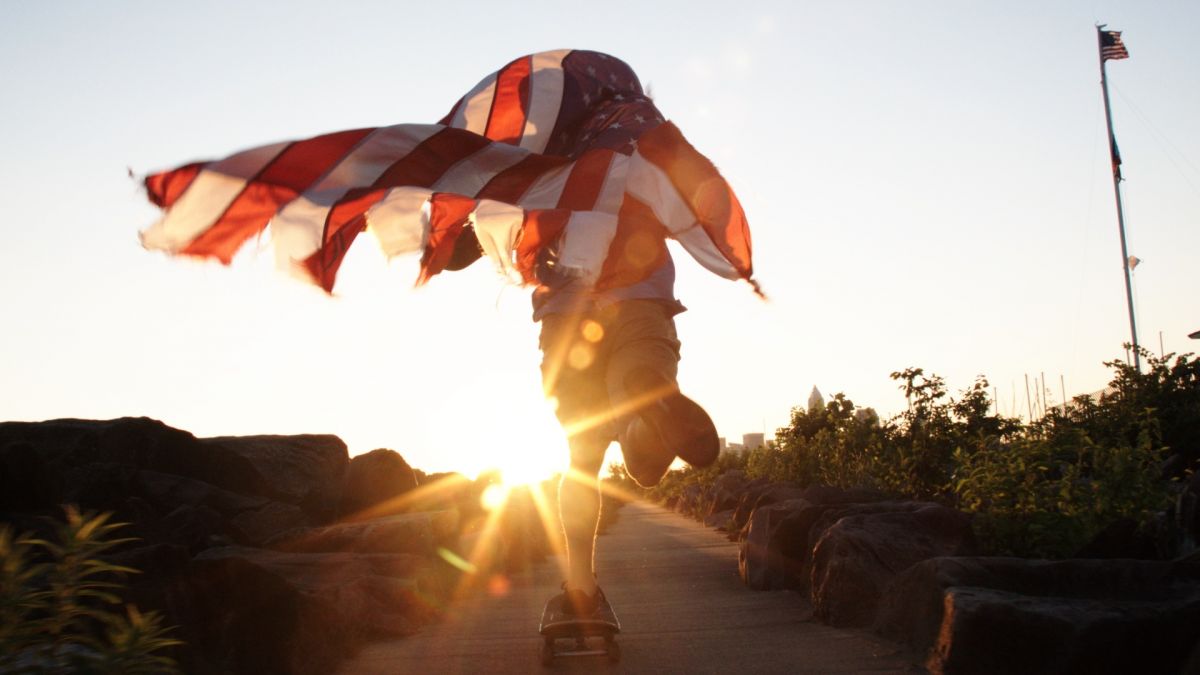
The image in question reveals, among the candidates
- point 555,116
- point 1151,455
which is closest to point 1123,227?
point 1151,455

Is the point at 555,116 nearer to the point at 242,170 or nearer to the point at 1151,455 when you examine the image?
the point at 242,170

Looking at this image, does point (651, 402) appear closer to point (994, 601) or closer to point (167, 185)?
point (994, 601)

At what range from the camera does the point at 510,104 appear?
5.44 meters

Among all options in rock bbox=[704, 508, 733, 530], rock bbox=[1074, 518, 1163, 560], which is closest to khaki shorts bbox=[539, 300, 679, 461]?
rock bbox=[1074, 518, 1163, 560]

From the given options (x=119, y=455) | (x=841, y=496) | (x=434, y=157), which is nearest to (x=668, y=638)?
(x=434, y=157)

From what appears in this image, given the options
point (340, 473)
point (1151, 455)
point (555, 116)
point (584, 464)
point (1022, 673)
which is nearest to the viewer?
point (1022, 673)

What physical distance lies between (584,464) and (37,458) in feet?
10.3

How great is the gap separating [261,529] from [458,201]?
10.5 ft

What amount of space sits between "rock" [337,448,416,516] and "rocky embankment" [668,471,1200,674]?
13.5 feet

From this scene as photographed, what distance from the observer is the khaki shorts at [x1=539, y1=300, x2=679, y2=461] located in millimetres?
4496

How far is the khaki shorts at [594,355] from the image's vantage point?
14.8ft

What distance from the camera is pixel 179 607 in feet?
12.6

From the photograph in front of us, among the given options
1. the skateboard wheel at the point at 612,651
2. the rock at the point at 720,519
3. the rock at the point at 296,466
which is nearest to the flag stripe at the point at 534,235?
the skateboard wheel at the point at 612,651

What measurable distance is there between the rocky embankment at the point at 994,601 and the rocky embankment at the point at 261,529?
6.99ft
